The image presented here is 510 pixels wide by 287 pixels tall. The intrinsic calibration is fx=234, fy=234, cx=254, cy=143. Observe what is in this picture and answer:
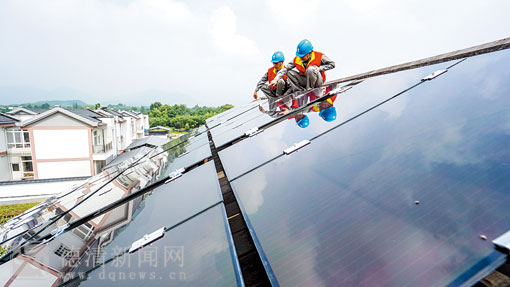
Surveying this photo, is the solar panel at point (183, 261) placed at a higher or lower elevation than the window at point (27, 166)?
higher

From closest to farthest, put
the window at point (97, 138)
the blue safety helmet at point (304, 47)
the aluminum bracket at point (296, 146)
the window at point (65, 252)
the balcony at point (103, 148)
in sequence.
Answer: the window at point (65, 252) → the aluminum bracket at point (296, 146) → the blue safety helmet at point (304, 47) → the window at point (97, 138) → the balcony at point (103, 148)

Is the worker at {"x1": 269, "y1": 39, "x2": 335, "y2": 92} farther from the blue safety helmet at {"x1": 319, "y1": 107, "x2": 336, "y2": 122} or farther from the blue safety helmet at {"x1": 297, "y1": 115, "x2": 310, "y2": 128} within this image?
the blue safety helmet at {"x1": 297, "y1": 115, "x2": 310, "y2": 128}

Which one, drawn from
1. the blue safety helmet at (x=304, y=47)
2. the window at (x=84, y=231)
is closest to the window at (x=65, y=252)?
the window at (x=84, y=231)

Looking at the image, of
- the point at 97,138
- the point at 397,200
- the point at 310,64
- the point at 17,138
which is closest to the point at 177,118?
the point at 17,138

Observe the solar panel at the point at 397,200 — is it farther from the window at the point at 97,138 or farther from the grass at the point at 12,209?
the window at the point at 97,138

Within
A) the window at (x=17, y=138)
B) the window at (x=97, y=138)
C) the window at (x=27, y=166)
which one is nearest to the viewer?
the window at (x=17, y=138)

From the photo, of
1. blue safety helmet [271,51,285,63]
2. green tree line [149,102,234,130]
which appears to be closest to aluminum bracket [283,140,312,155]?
blue safety helmet [271,51,285,63]
